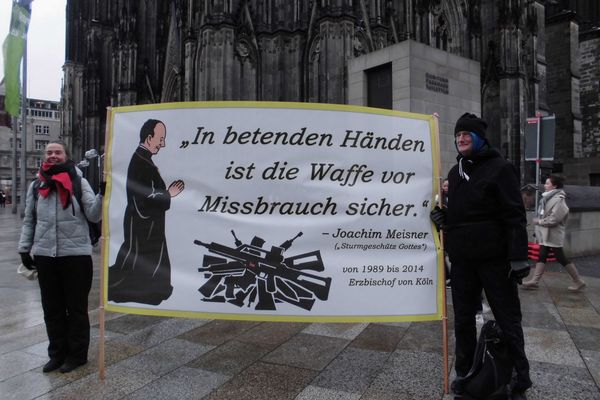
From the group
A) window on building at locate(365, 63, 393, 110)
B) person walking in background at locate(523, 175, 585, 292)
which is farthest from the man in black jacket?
window on building at locate(365, 63, 393, 110)

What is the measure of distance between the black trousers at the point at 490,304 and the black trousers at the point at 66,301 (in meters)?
2.86

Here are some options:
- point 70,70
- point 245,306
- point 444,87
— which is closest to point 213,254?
point 245,306

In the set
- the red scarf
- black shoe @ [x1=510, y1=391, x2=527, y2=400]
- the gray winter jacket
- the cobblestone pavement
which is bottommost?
the cobblestone pavement

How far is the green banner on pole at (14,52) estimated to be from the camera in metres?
21.5

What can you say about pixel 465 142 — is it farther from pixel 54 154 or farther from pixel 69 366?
pixel 69 366

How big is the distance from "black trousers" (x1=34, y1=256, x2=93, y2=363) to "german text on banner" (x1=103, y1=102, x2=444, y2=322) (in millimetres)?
630

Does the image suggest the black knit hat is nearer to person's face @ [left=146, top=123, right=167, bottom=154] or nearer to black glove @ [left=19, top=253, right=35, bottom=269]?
person's face @ [left=146, top=123, right=167, bottom=154]

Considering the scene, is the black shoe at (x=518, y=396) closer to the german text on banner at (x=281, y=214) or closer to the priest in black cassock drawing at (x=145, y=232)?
the german text on banner at (x=281, y=214)

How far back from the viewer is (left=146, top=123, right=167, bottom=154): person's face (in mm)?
3369

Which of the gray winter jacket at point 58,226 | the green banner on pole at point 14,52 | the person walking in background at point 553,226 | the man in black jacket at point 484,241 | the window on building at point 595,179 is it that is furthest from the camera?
the window on building at point 595,179

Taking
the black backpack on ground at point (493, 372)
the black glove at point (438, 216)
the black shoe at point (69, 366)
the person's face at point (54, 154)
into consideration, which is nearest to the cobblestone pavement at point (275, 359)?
the black shoe at point (69, 366)

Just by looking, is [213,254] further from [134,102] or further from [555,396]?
[134,102]

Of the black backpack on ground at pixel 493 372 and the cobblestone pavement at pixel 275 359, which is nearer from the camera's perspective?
the black backpack on ground at pixel 493 372

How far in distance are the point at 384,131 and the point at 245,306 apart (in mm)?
1608
